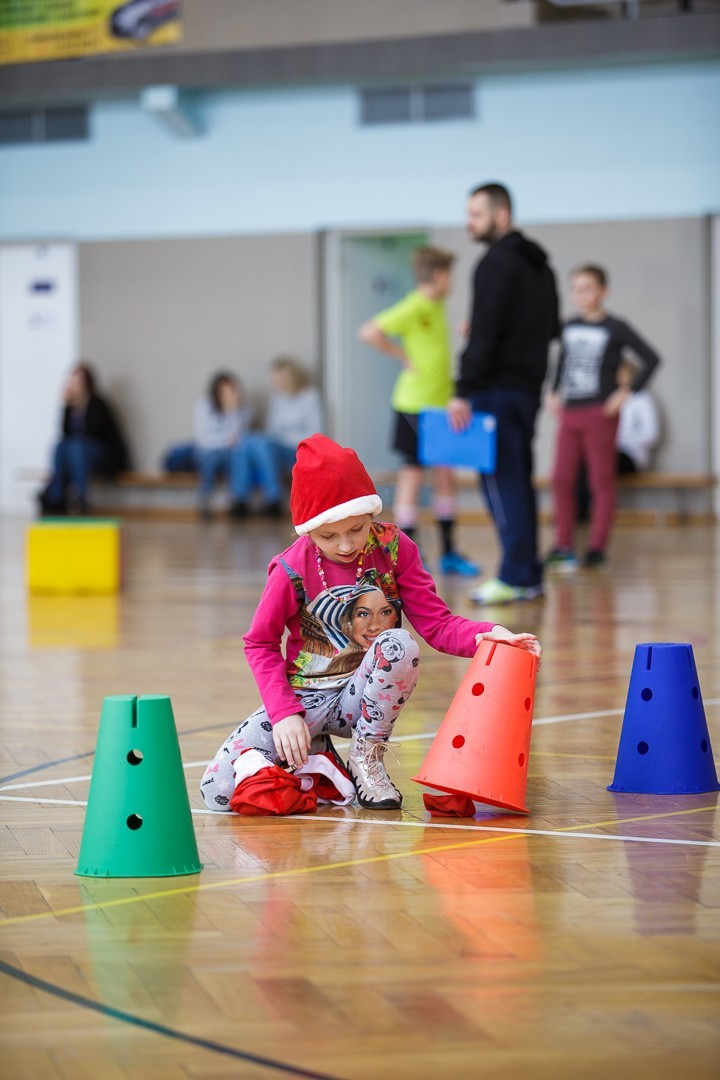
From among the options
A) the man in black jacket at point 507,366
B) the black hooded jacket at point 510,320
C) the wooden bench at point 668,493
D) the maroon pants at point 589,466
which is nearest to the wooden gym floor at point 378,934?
the man in black jacket at point 507,366

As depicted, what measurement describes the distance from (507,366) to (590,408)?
1711 mm

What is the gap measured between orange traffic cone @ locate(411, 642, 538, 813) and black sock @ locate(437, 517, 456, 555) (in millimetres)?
4643

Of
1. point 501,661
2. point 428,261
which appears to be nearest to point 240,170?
point 428,261

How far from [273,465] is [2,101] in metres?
3.90

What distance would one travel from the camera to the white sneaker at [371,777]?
9.28 ft

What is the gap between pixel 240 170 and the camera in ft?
42.1

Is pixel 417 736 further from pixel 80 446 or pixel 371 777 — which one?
pixel 80 446

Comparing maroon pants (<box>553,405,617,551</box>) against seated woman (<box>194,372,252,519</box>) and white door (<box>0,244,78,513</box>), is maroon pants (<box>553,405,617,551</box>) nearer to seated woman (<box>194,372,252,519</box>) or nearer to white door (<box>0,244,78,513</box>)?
seated woman (<box>194,372,252,519</box>)

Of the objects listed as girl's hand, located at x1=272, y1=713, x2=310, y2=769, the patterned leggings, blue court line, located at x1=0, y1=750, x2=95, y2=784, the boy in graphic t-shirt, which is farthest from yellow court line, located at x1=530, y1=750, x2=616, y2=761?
the boy in graphic t-shirt

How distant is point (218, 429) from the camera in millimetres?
12578

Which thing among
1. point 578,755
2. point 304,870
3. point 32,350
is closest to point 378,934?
point 304,870

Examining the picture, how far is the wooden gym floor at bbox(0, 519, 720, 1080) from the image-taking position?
1.65m

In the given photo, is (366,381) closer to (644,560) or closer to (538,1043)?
(644,560)

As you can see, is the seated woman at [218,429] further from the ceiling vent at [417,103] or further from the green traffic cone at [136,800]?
the green traffic cone at [136,800]
